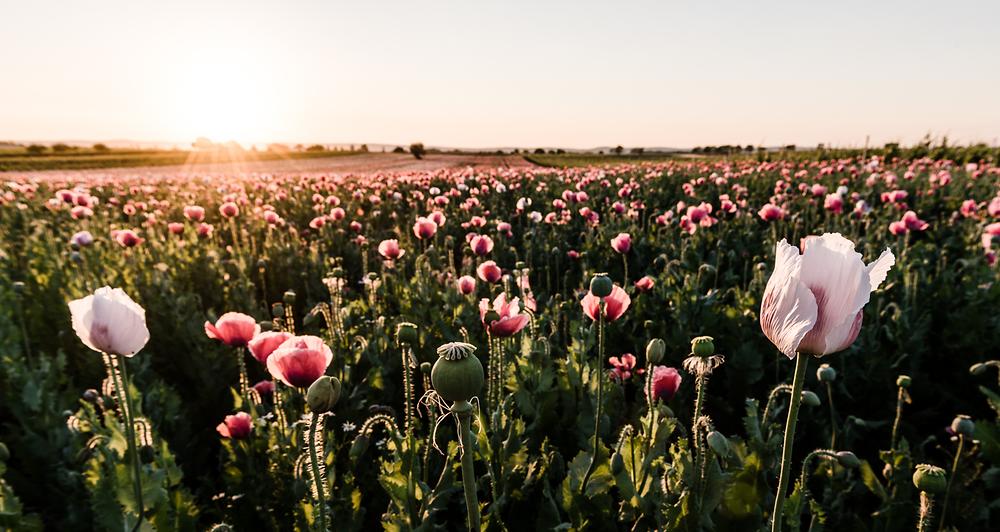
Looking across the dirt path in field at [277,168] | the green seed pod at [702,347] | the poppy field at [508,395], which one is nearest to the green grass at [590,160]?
the dirt path in field at [277,168]

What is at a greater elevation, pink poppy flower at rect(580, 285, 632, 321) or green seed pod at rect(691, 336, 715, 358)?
green seed pod at rect(691, 336, 715, 358)

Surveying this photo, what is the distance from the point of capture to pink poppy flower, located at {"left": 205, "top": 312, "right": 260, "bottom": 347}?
2213 mm

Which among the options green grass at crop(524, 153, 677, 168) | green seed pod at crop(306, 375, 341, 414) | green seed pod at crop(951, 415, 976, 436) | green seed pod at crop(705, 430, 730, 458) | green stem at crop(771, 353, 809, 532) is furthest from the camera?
green grass at crop(524, 153, 677, 168)

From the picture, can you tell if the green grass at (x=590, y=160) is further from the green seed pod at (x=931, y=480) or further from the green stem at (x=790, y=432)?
the green stem at (x=790, y=432)

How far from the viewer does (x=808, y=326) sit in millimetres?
806

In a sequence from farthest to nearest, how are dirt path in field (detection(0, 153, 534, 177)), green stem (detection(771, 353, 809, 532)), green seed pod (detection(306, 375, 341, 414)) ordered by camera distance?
dirt path in field (detection(0, 153, 534, 177)) < green seed pod (detection(306, 375, 341, 414)) < green stem (detection(771, 353, 809, 532))

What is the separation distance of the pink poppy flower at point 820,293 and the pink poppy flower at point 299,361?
41.6 inches

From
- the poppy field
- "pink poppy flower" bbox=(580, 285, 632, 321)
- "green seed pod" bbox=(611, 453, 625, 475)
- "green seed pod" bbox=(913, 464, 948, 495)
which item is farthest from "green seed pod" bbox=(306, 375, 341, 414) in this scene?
"green seed pod" bbox=(913, 464, 948, 495)

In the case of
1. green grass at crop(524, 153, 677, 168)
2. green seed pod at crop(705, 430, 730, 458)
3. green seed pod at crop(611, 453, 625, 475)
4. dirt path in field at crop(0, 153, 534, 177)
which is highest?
green grass at crop(524, 153, 677, 168)

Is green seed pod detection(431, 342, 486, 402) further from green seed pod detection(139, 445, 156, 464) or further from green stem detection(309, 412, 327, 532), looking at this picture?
green seed pod detection(139, 445, 156, 464)

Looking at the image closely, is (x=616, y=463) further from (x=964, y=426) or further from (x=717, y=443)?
(x=964, y=426)

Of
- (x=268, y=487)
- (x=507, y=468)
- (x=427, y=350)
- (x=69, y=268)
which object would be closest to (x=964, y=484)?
(x=507, y=468)

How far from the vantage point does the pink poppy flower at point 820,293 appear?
2.66ft

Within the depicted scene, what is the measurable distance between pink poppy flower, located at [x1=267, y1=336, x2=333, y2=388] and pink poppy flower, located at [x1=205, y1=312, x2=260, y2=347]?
2.87 feet
